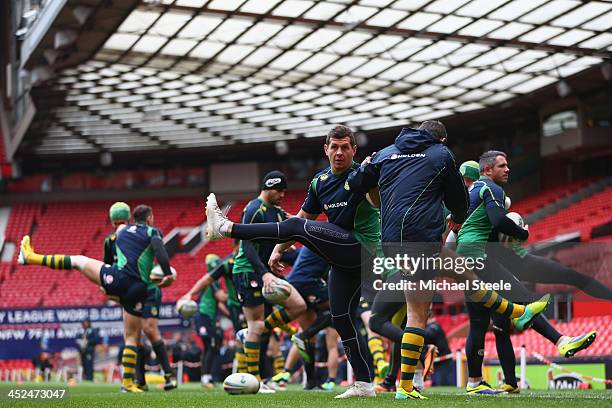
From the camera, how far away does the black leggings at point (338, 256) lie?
263 inches

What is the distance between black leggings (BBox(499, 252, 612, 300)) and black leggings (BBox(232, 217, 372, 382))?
1564 mm

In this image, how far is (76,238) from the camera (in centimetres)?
3953

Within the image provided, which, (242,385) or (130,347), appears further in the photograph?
(130,347)

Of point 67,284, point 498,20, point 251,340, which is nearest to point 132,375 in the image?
point 251,340

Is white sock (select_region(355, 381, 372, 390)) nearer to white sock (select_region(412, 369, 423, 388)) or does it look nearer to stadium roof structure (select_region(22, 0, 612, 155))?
white sock (select_region(412, 369, 423, 388))

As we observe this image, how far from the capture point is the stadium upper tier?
3516 centimetres

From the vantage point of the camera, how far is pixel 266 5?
21781 mm

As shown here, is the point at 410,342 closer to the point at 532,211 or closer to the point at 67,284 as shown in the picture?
the point at 532,211

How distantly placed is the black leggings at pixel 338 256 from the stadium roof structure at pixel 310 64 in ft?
48.9

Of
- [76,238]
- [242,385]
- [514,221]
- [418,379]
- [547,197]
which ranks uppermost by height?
[547,197]

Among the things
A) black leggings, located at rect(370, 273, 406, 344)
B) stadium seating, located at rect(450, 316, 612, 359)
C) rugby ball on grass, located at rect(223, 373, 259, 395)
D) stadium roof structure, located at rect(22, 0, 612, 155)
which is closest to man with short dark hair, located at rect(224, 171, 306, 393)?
black leggings, located at rect(370, 273, 406, 344)

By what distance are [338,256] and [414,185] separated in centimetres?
83

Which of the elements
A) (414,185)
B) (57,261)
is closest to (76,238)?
(57,261)

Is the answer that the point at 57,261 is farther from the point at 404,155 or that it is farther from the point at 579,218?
the point at 579,218
